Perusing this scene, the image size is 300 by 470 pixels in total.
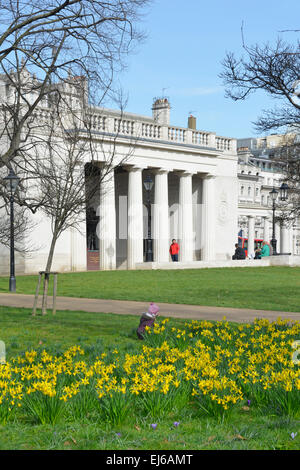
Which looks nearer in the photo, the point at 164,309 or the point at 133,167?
the point at 164,309

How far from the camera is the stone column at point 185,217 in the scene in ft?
180

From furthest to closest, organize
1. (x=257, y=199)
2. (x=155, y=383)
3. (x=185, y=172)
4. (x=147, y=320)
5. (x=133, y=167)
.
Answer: (x=257, y=199)
(x=185, y=172)
(x=133, y=167)
(x=147, y=320)
(x=155, y=383)

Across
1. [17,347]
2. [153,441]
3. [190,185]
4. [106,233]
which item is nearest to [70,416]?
[153,441]

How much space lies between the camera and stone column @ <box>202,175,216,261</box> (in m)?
57.2

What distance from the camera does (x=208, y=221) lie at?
57.2 metres

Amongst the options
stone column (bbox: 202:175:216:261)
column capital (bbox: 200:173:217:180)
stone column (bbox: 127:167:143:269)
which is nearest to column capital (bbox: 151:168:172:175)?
stone column (bbox: 127:167:143:269)

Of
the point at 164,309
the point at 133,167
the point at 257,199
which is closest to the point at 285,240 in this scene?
the point at 257,199

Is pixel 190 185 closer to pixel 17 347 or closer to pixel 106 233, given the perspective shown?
pixel 106 233

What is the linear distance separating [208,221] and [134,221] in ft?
27.6

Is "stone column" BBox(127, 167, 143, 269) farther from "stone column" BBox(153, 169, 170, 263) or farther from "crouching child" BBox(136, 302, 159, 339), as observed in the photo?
"crouching child" BBox(136, 302, 159, 339)

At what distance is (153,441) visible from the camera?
6.30 m

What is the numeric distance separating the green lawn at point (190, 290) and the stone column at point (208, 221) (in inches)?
850

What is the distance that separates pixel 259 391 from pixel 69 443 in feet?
7.81

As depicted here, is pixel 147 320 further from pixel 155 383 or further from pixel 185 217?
pixel 185 217
